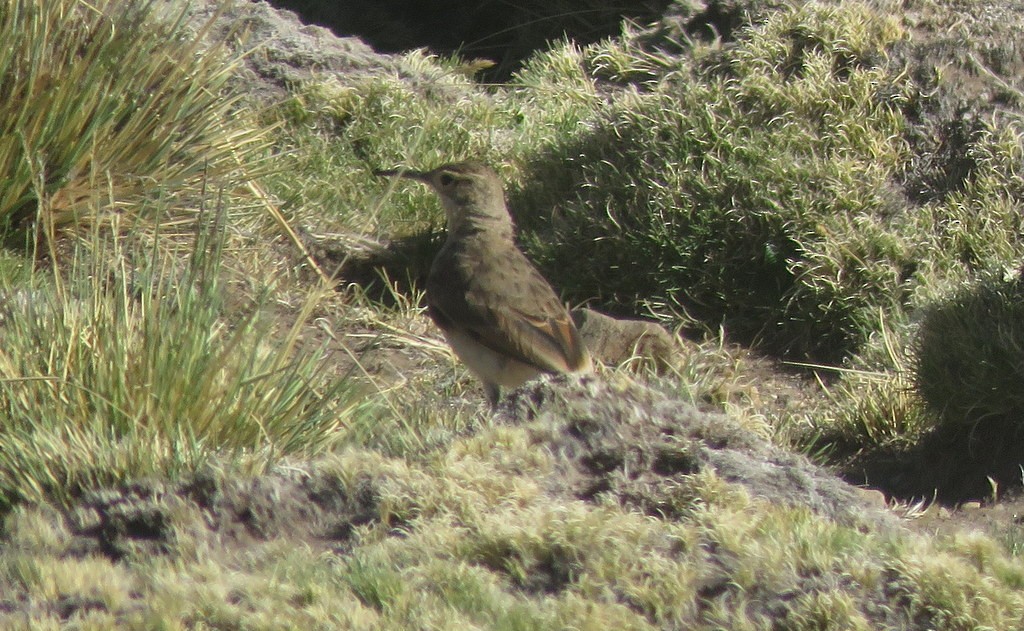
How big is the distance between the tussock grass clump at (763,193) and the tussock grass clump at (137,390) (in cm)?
297

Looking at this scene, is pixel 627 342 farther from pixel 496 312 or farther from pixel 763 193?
pixel 763 193

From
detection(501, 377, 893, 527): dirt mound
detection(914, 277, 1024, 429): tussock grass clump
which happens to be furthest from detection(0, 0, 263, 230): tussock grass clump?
detection(914, 277, 1024, 429): tussock grass clump

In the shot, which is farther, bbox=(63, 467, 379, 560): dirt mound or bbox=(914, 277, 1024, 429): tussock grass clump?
bbox=(914, 277, 1024, 429): tussock grass clump

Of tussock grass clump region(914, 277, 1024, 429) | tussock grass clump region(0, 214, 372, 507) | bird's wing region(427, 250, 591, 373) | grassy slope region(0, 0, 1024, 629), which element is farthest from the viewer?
bird's wing region(427, 250, 591, 373)

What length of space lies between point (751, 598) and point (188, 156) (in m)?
4.42

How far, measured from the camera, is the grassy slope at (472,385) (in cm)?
334

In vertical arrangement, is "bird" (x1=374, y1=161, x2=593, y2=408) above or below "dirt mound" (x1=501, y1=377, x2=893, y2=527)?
below

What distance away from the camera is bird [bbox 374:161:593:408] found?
6.09 metres

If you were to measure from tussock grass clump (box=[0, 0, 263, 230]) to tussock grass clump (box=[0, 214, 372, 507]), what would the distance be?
1.17m

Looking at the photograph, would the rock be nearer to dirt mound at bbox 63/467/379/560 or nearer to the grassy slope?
the grassy slope

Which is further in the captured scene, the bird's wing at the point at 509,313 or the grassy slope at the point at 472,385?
the bird's wing at the point at 509,313

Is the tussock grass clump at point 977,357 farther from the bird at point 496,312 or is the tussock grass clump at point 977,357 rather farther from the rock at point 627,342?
the bird at point 496,312

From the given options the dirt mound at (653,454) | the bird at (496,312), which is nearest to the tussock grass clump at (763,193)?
the bird at (496,312)

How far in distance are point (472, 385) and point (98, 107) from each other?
2.16 m
